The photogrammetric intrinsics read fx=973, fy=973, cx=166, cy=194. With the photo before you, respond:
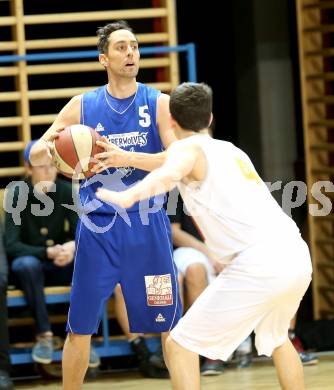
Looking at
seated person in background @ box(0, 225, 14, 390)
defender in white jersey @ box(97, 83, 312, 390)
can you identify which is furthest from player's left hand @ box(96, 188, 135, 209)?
seated person in background @ box(0, 225, 14, 390)

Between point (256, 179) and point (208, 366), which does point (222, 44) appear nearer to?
point (208, 366)

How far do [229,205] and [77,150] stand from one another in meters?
0.97

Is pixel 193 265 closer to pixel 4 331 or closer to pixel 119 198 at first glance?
pixel 4 331

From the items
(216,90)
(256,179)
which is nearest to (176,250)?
(256,179)

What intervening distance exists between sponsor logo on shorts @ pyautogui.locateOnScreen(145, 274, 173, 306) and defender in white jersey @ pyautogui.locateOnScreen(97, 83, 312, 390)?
77cm

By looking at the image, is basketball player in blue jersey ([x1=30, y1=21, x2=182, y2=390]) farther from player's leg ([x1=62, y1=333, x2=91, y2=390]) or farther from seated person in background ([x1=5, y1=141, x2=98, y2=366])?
seated person in background ([x1=5, y1=141, x2=98, y2=366])

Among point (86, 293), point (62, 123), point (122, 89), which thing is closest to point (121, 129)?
point (122, 89)

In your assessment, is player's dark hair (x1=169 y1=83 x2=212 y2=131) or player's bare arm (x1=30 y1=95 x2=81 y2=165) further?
player's bare arm (x1=30 y1=95 x2=81 y2=165)

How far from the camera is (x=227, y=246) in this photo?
4.04m

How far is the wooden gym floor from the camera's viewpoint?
5895mm

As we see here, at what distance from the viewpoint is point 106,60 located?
5.03 meters

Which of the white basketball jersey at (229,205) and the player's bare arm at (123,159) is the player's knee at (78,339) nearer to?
the player's bare arm at (123,159)

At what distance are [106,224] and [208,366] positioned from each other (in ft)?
6.38

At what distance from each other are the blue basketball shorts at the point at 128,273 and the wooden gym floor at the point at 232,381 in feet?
4.06
